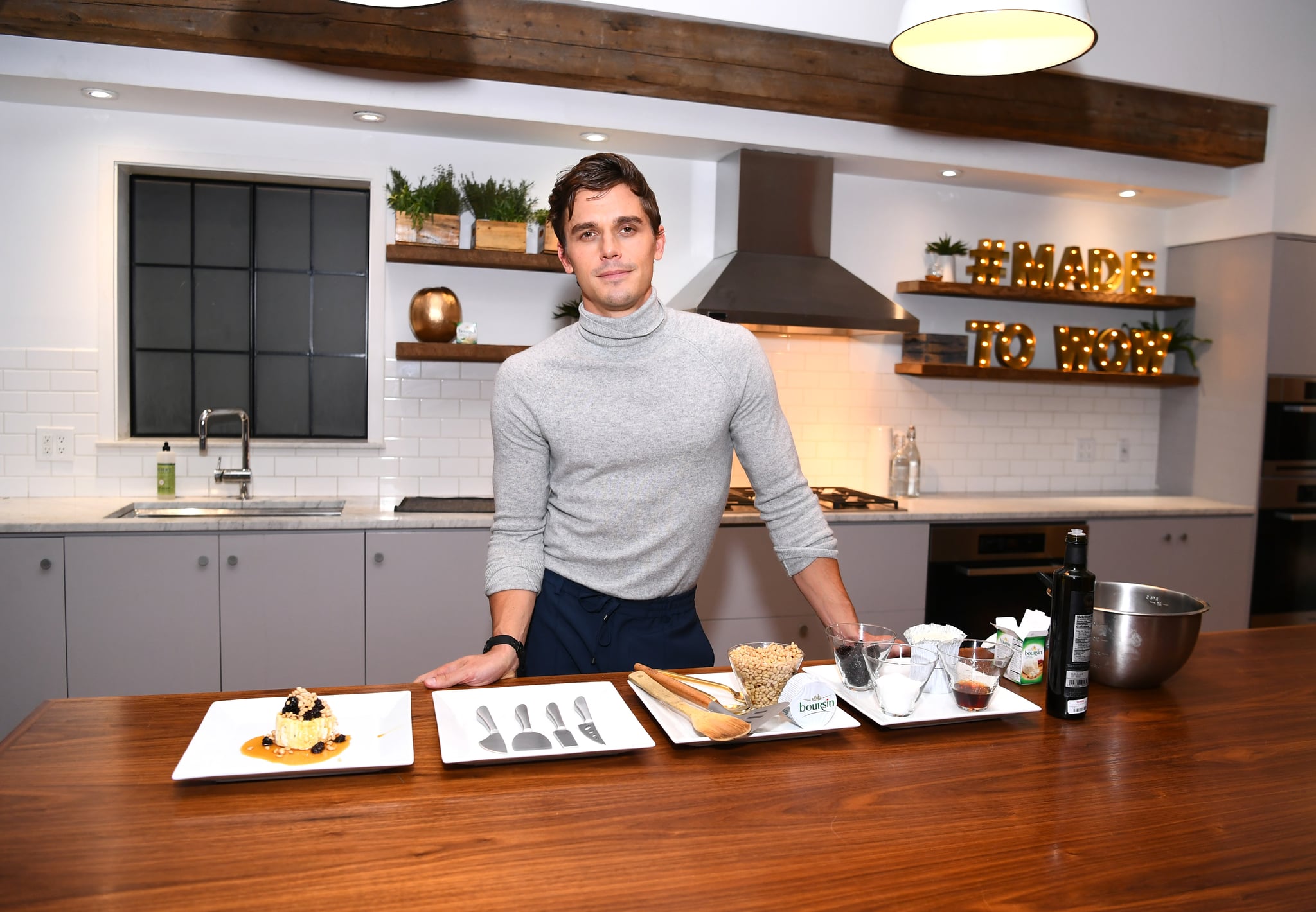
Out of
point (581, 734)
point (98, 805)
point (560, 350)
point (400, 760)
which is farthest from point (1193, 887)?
point (560, 350)

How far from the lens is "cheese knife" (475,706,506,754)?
4.30 feet

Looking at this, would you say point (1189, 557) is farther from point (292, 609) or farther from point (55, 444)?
point (55, 444)

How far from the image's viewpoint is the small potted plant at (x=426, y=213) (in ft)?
12.2

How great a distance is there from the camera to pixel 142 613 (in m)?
3.21

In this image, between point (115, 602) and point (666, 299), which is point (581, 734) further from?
point (666, 299)

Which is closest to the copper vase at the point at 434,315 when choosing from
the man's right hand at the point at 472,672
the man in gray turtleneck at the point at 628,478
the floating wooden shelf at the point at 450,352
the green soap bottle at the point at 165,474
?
the floating wooden shelf at the point at 450,352

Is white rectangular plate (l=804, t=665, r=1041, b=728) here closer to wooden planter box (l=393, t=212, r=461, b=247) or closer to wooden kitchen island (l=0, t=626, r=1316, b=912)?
wooden kitchen island (l=0, t=626, r=1316, b=912)

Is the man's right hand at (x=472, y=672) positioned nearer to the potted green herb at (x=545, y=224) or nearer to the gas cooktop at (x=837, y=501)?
the gas cooktop at (x=837, y=501)

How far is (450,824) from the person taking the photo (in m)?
1.12

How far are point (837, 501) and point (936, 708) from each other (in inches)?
95.1

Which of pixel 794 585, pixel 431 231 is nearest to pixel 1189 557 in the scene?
pixel 794 585

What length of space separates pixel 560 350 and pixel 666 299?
88.6 inches

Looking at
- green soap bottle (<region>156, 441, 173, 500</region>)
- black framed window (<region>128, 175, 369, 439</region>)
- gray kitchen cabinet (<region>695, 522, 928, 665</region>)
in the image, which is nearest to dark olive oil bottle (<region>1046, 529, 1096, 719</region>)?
gray kitchen cabinet (<region>695, 522, 928, 665</region>)

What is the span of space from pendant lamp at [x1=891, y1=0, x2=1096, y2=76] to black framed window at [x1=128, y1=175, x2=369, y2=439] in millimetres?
2702
